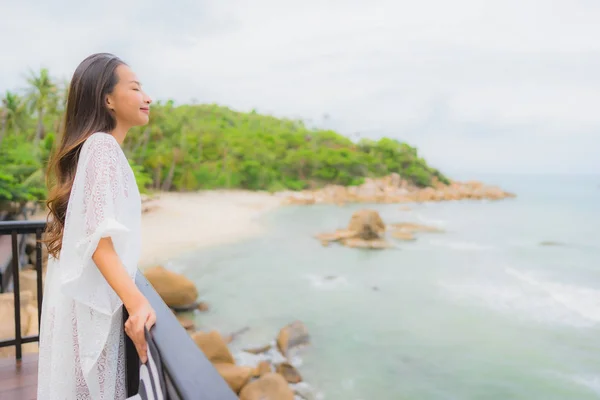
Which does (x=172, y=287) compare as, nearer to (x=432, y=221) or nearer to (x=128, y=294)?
(x=128, y=294)

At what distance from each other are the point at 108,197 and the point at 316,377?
540 centimetres

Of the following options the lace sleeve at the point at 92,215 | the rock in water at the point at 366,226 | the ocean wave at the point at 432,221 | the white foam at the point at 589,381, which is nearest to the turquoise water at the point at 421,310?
the white foam at the point at 589,381

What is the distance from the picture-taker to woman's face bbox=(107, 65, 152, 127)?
94cm

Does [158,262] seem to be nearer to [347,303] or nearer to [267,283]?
[267,283]

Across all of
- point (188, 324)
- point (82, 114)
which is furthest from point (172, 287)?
point (82, 114)

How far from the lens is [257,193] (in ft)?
76.0

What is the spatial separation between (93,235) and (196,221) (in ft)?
48.4

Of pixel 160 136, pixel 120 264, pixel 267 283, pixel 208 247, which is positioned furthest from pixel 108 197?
pixel 160 136

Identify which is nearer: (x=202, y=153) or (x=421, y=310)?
(x=421, y=310)

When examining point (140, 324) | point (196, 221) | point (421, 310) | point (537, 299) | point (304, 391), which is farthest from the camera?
point (196, 221)

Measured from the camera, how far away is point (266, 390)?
431 cm

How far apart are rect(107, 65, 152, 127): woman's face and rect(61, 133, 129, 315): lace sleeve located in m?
0.08

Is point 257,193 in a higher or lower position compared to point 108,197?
lower

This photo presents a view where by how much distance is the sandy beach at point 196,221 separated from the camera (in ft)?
39.5
